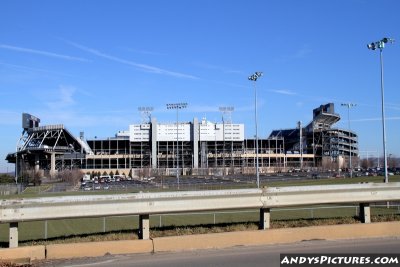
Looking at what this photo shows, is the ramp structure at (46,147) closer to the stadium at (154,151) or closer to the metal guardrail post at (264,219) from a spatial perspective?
the stadium at (154,151)

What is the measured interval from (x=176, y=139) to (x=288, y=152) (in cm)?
4536

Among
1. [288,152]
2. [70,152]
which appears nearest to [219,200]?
[70,152]

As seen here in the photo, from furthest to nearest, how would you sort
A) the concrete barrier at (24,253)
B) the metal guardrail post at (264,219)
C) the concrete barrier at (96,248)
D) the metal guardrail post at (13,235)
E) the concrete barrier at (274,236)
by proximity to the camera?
the metal guardrail post at (264,219)
the concrete barrier at (274,236)
the concrete barrier at (96,248)
the metal guardrail post at (13,235)
the concrete barrier at (24,253)

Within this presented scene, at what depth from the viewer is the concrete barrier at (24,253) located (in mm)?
8352

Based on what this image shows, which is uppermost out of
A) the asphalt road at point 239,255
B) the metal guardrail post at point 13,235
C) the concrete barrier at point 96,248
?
the metal guardrail post at point 13,235

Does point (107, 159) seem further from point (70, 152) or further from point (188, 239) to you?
point (188, 239)

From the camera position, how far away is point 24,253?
27.8 ft

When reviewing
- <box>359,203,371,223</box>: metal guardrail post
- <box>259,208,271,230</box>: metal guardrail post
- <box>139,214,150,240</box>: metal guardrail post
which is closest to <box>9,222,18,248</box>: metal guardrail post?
<box>139,214,150,240</box>: metal guardrail post

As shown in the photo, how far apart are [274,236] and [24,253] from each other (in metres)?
4.73

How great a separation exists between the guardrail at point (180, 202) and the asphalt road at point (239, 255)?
0.77m

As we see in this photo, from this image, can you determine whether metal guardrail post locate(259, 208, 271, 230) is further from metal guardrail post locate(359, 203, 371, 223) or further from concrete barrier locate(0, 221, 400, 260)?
metal guardrail post locate(359, 203, 371, 223)

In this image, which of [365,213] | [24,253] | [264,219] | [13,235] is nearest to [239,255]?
[264,219]

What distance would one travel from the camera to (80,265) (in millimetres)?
8148

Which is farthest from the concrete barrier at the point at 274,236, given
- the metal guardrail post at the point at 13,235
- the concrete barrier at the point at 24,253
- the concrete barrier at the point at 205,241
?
the metal guardrail post at the point at 13,235
